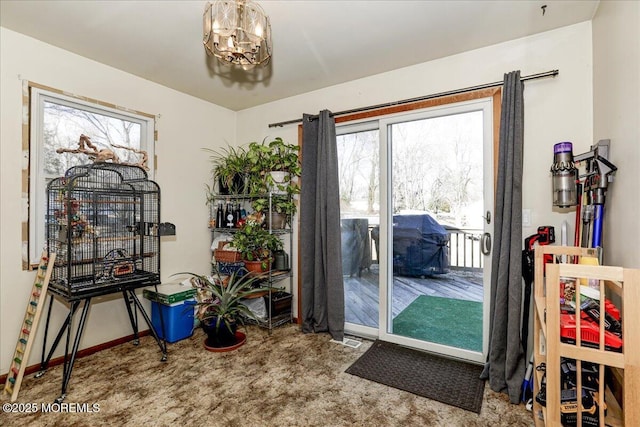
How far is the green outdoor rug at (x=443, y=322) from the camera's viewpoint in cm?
270

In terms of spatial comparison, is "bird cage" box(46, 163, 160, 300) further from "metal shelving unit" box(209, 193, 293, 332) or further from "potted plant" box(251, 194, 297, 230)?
"potted plant" box(251, 194, 297, 230)

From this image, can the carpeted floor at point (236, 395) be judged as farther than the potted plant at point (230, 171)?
No

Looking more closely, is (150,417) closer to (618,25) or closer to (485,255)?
(485,255)

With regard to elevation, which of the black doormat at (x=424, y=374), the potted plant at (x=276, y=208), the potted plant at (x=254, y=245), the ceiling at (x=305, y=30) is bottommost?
the black doormat at (x=424, y=374)

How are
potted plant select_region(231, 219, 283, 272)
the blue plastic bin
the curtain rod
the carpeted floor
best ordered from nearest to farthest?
the carpeted floor → the curtain rod → the blue plastic bin → potted plant select_region(231, 219, 283, 272)

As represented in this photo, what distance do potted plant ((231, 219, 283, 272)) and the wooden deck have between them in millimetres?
853

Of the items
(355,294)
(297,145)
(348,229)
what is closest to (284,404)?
(355,294)

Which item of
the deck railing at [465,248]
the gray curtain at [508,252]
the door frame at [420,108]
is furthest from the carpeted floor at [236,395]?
the deck railing at [465,248]

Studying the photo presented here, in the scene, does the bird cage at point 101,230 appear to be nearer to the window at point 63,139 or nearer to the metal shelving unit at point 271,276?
the window at point 63,139

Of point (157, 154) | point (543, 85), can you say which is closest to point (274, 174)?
point (157, 154)

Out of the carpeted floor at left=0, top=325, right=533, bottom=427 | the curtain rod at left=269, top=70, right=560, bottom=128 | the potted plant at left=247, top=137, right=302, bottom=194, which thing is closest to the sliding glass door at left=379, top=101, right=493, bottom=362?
the curtain rod at left=269, top=70, right=560, bottom=128

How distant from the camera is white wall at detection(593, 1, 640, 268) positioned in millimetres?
1451

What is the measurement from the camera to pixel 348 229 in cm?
334

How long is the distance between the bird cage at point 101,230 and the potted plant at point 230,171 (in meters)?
0.77
